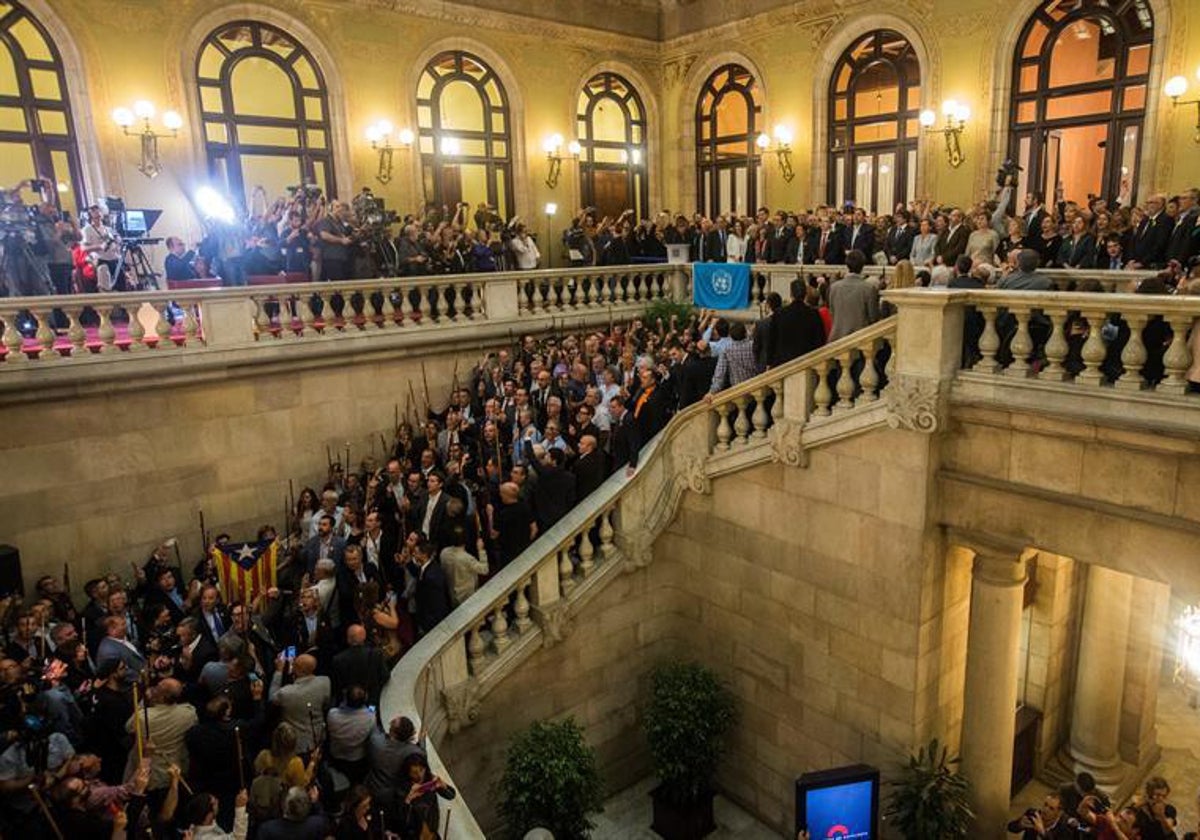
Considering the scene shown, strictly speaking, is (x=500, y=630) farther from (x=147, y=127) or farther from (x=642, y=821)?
(x=147, y=127)

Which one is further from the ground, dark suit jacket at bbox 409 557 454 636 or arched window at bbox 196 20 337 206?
arched window at bbox 196 20 337 206

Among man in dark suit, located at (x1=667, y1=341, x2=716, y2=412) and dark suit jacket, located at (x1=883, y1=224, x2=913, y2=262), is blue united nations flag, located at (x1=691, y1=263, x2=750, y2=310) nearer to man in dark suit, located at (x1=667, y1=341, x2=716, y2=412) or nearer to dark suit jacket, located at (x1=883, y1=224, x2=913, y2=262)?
dark suit jacket, located at (x1=883, y1=224, x2=913, y2=262)

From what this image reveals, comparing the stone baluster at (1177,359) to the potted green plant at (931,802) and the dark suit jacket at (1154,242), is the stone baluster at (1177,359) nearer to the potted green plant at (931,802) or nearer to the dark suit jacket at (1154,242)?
the potted green plant at (931,802)

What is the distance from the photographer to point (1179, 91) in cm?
1232

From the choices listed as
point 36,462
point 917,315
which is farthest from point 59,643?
point 917,315

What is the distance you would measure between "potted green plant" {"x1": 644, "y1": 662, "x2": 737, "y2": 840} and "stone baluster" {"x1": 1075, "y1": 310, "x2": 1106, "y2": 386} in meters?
4.91

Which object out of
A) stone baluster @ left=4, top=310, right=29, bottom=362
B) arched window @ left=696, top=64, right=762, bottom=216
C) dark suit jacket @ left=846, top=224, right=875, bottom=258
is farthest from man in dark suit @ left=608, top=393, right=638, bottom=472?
arched window @ left=696, top=64, right=762, bottom=216

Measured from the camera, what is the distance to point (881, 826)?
8344mm

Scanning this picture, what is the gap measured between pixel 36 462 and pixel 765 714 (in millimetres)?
8187

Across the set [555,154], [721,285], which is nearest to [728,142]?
[555,154]

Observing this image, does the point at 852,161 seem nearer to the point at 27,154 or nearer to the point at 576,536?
the point at 576,536

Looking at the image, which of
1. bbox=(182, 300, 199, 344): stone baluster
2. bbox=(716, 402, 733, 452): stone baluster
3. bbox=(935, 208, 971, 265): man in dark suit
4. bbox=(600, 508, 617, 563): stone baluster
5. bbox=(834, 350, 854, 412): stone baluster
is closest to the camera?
bbox=(834, 350, 854, 412): stone baluster

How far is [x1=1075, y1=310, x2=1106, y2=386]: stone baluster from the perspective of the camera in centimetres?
606

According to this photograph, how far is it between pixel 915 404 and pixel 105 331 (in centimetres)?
820
